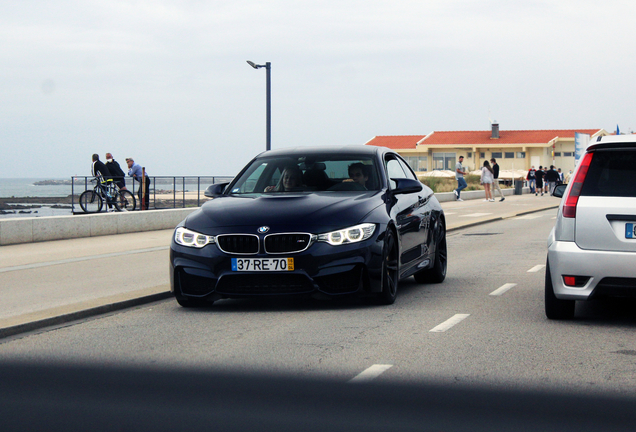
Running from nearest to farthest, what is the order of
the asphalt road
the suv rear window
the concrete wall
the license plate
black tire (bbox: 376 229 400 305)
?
1. the asphalt road
2. the suv rear window
3. the license plate
4. black tire (bbox: 376 229 400 305)
5. the concrete wall

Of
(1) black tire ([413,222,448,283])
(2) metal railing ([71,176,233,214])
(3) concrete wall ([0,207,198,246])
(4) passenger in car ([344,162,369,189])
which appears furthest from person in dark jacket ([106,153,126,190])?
(4) passenger in car ([344,162,369,189])

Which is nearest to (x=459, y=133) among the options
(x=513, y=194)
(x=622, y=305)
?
(x=513, y=194)

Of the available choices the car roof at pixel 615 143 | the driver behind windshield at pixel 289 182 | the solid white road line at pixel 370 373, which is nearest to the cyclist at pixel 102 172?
the driver behind windshield at pixel 289 182

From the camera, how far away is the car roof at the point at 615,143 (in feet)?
21.9

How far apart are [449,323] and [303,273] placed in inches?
50.7

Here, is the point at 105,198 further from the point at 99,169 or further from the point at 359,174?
the point at 359,174

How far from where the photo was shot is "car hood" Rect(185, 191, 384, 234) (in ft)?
24.9

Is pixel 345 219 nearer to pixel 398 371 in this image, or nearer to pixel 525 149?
pixel 398 371

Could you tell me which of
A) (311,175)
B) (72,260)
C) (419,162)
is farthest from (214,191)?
(419,162)

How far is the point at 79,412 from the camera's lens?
4680 mm

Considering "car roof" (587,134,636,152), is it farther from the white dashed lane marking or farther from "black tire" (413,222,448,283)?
the white dashed lane marking

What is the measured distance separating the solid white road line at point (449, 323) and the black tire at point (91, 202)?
51.4ft

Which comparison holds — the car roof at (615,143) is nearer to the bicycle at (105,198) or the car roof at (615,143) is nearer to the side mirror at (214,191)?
the side mirror at (214,191)

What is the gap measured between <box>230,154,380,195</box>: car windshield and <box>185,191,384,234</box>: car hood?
0.49 m
